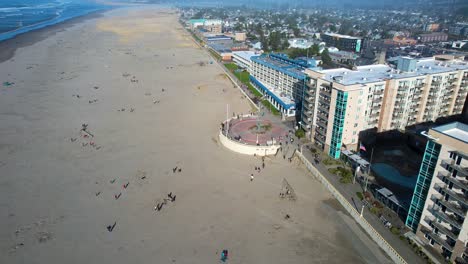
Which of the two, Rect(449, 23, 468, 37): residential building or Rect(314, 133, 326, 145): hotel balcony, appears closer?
Rect(314, 133, 326, 145): hotel balcony

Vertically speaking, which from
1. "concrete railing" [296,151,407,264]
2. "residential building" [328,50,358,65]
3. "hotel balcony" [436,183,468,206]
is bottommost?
"concrete railing" [296,151,407,264]

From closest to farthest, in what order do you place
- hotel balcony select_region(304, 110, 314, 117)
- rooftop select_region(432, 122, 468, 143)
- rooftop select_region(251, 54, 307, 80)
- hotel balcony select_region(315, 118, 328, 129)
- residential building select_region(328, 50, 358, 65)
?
rooftop select_region(432, 122, 468, 143) → hotel balcony select_region(315, 118, 328, 129) → hotel balcony select_region(304, 110, 314, 117) → rooftop select_region(251, 54, 307, 80) → residential building select_region(328, 50, 358, 65)

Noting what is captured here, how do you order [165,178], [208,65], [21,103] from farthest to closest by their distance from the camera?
[208,65], [21,103], [165,178]

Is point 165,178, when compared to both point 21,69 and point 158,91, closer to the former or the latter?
point 158,91

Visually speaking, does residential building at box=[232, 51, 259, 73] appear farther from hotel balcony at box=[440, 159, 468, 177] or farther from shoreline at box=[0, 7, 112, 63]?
shoreline at box=[0, 7, 112, 63]

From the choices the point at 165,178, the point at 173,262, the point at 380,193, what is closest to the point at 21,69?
the point at 165,178

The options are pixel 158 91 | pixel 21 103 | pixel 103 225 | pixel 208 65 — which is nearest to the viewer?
pixel 103 225

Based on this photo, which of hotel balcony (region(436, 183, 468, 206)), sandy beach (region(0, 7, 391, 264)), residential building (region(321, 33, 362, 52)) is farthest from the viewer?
residential building (region(321, 33, 362, 52))

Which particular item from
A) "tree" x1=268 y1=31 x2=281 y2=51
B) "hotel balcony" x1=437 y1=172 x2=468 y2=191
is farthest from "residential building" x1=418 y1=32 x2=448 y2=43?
"hotel balcony" x1=437 y1=172 x2=468 y2=191
